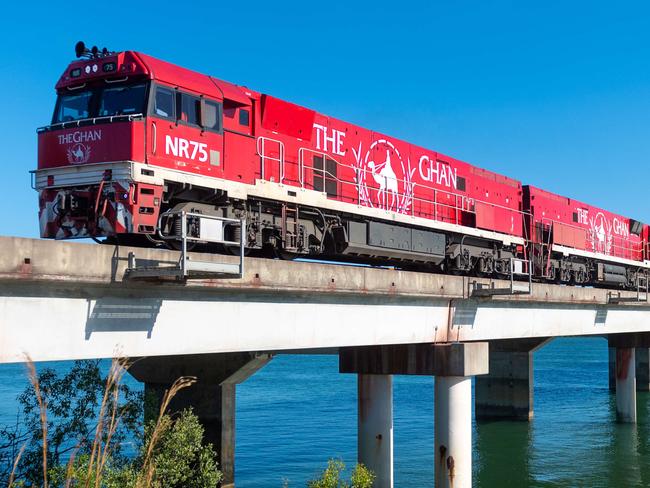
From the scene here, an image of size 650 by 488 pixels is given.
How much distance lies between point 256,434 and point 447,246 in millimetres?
16615

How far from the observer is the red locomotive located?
13.0 meters

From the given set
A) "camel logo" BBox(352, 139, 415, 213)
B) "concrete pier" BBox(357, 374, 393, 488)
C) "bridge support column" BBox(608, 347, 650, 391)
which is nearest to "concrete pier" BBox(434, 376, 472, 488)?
"concrete pier" BBox(357, 374, 393, 488)

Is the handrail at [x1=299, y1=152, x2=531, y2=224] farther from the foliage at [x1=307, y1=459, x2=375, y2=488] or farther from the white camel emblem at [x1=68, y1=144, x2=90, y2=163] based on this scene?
the foliage at [x1=307, y1=459, x2=375, y2=488]

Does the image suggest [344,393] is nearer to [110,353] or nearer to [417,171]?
[417,171]

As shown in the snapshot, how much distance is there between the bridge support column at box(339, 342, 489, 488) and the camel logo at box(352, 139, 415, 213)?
4274mm

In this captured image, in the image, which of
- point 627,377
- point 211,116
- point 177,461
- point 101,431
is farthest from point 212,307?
point 627,377

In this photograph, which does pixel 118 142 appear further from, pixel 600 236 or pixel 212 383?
pixel 600 236

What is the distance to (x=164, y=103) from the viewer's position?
1386cm

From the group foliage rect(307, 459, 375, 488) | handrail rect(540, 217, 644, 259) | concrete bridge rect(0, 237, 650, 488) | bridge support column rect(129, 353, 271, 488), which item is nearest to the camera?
concrete bridge rect(0, 237, 650, 488)

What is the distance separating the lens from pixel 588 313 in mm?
26703

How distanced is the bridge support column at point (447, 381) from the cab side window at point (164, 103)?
8.00 metres

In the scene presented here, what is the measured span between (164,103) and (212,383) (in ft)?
29.9

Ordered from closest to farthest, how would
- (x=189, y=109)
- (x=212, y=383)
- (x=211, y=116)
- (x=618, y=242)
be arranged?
(x=189, y=109)
(x=211, y=116)
(x=212, y=383)
(x=618, y=242)

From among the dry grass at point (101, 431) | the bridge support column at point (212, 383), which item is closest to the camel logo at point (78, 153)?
the bridge support column at point (212, 383)
